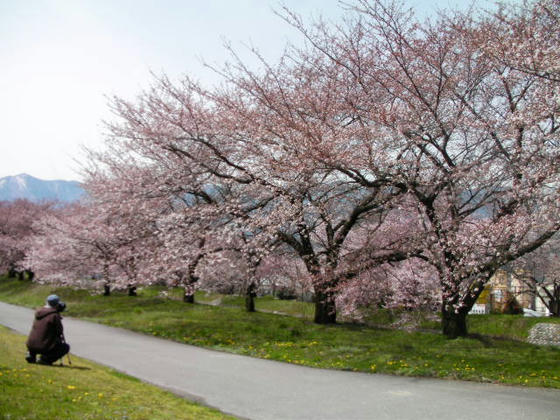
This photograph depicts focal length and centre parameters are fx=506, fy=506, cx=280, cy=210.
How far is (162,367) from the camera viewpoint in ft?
33.0

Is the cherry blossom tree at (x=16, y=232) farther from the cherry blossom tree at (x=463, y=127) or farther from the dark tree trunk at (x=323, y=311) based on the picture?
the cherry blossom tree at (x=463, y=127)

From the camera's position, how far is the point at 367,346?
1278cm

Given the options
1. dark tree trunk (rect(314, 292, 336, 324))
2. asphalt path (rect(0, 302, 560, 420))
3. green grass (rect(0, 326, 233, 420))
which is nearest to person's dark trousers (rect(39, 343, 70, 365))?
green grass (rect(0, 326, 233, 420))

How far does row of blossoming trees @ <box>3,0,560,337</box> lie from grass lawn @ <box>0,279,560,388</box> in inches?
47.1

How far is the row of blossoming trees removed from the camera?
10758mm

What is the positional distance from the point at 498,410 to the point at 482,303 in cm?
2431

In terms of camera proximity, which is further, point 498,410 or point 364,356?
point 364,356

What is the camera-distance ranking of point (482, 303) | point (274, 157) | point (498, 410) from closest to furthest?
point (498, 410) < point (274, 157) < point (482, 303)

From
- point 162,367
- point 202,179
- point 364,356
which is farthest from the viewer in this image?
point 202,179

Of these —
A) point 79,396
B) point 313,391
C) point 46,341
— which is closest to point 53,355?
point 46,341

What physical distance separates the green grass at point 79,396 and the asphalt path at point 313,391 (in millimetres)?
580

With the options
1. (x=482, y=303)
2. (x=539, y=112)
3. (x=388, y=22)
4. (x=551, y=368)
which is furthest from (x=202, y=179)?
(x=482, y=303)

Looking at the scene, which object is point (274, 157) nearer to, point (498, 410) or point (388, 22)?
point (388, 22)

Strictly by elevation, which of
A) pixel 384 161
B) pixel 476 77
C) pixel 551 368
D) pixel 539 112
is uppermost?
pixel 476 77
